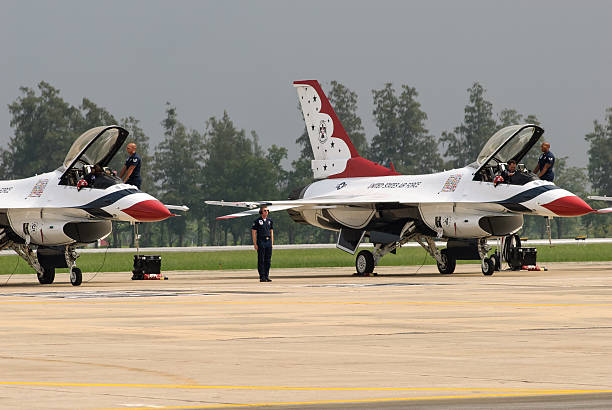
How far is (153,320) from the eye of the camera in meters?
16.2

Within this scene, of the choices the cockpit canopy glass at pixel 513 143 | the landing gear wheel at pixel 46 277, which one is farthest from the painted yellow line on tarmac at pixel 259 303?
the cockpit canopy glass at pixel 513 143

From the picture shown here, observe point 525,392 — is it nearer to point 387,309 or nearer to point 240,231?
point 387,309

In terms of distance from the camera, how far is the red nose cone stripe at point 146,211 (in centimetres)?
2698

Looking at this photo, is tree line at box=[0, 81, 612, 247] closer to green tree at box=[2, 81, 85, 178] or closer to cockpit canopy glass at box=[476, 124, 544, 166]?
green tree at box=[2, 81, 85, 178]

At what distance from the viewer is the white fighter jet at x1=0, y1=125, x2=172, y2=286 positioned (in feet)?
91.4

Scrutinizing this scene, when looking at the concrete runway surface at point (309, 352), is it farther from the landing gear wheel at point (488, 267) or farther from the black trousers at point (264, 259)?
the landing gear wheel at point (488, 267)

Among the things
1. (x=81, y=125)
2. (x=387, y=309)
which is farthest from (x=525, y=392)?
(x=81, y=125)

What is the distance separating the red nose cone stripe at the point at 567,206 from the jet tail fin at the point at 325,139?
29.1 ft

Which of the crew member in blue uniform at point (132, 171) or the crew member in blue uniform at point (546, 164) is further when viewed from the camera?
the crew member in blue uniform at point (546, 164)

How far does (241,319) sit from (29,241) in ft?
46.6

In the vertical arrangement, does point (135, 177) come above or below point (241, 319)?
above

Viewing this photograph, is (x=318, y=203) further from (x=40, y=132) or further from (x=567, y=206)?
(x=40, y=132)

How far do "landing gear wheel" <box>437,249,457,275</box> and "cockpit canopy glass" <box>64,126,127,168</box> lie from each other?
33.4 ft

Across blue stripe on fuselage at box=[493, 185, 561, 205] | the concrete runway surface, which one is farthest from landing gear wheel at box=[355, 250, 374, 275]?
the concrete runway surface
